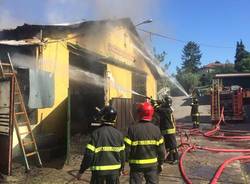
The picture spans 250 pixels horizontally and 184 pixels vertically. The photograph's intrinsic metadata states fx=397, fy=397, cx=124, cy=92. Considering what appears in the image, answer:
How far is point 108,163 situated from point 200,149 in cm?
677

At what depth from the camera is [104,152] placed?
4855mm

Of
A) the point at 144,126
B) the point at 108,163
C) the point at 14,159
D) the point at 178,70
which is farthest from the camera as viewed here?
the point at 178,70

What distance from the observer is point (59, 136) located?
10.6 m

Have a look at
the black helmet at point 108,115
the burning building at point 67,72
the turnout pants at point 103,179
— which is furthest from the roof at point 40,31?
the turnout pants at point 103,179

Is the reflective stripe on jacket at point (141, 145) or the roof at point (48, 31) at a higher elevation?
the roof at point (48, 31)

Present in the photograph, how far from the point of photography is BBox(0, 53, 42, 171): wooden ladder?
328 inches

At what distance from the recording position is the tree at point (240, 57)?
217ft

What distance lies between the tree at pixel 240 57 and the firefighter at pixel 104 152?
62.8 metres

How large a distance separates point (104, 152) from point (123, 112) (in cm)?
595

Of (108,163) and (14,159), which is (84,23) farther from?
(108,163)

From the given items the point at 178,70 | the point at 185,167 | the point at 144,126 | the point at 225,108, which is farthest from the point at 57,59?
the point at 178,70

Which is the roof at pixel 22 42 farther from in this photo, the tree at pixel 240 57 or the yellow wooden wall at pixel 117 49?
the tree at pixel 240 57

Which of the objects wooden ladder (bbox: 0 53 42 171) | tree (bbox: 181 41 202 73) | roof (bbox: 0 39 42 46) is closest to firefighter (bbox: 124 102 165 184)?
wooden ladder (bbox: 0 53 42 171)

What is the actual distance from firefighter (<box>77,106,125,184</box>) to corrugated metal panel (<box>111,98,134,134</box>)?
5.16 m
